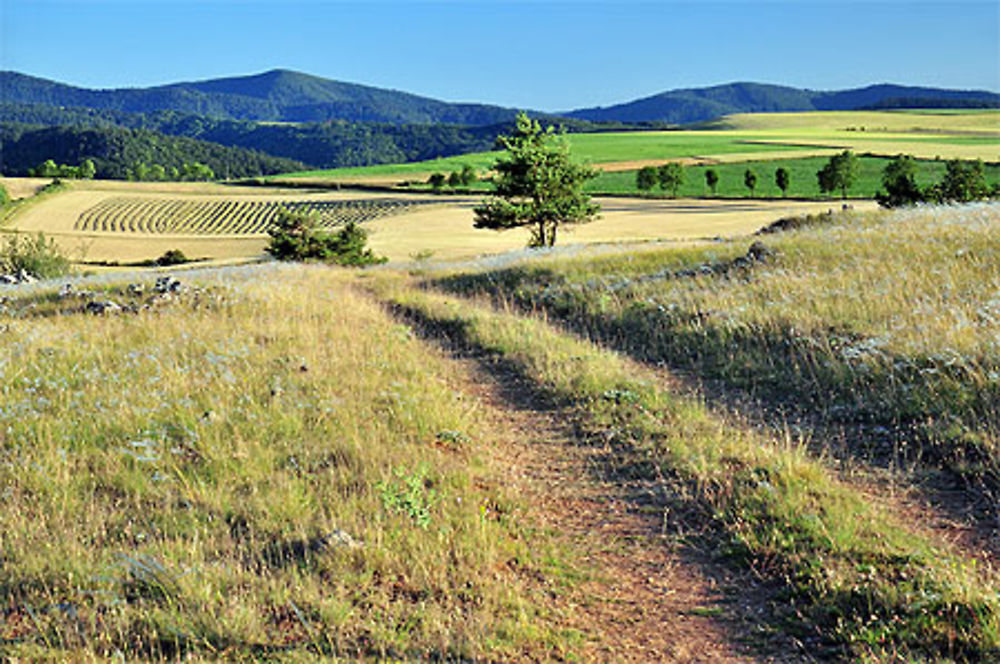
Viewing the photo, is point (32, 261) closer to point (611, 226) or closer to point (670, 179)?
point (611, 226)

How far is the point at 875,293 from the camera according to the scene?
1218 centimetres

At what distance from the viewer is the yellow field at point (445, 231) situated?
7031cm

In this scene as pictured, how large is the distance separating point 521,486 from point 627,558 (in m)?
1.58

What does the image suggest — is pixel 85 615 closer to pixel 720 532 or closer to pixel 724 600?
pixel 724 600

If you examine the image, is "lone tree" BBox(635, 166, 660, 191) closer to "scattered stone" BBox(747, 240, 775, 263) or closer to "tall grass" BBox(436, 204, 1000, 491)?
"tall grass" BBox(436, 204, 1000, 491)

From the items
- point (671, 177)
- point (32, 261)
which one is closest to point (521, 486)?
point (32, 261)

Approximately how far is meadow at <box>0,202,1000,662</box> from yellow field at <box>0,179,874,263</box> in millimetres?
47139

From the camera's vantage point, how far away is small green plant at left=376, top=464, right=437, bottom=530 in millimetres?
5734

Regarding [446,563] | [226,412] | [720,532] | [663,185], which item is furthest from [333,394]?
[663,185]

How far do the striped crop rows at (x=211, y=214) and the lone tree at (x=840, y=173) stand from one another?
58581 millimetres

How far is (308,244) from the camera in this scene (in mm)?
57031

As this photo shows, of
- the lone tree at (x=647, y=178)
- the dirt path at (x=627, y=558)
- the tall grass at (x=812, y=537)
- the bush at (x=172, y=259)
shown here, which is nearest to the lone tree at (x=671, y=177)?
the lone tree at (x=647, y=178)

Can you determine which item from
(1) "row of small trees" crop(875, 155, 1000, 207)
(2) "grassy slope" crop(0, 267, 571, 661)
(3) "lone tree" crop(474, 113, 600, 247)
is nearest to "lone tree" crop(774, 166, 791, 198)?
(1) "row of small trees" crop(875, 155, 1000, 207)

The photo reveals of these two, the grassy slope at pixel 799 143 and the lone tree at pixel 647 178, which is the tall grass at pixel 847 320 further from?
the grassy slope at pixel 799 143
